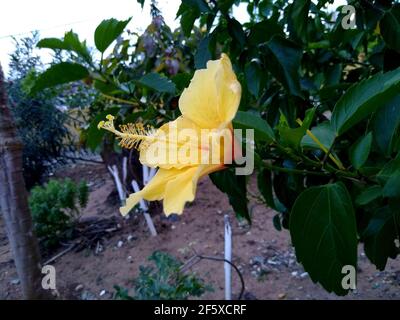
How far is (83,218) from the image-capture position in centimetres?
297

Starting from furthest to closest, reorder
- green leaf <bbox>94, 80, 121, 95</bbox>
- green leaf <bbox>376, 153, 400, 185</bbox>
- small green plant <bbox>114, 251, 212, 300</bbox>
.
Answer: small green plant <bbox>114, 251, 212, 300</bbox> → green leaf <bbox>94, 80, 121, 95</bbox> → green leaf <bbox>376, 153, 400, 185</bbox>

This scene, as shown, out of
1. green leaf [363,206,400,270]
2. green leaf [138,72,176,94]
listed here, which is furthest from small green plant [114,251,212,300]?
green leaf [138,72,176,94]

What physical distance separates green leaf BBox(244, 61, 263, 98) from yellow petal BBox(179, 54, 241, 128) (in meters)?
0.30

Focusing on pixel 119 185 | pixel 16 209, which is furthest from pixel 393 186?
pixel 119 185

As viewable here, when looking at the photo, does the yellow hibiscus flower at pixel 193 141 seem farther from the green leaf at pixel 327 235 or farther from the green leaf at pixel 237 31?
the green leaf at pixel 237 31

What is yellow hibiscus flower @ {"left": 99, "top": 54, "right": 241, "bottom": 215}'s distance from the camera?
0.45 metres

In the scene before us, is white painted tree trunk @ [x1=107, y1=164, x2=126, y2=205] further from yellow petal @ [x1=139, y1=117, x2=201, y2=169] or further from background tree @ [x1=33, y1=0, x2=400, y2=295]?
yellow petal @ [x1=139, y1=117, x2=201, y2=169]

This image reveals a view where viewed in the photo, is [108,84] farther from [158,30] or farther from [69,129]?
[69,129]

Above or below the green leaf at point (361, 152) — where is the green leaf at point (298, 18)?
above

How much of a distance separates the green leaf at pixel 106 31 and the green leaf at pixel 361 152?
0.57 m

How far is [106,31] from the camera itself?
0.81m

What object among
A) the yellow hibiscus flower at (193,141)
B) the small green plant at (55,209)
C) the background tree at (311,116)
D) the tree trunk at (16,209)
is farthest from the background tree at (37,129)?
the yellow hibiscus flower at (193,141)

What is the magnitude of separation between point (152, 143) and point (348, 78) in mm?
893

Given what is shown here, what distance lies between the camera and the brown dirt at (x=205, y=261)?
5.88 feet
